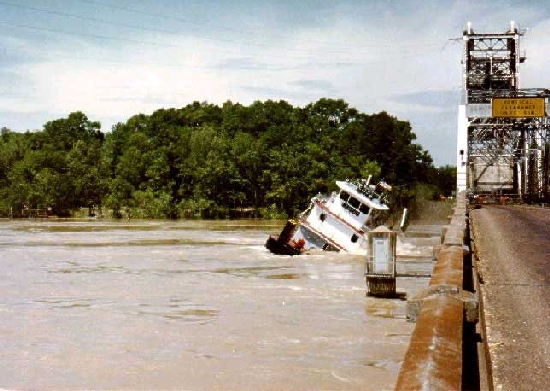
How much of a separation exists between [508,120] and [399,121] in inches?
1737

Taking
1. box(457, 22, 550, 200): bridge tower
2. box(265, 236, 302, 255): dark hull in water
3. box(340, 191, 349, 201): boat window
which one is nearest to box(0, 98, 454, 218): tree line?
box(457, 22, 550, 200): bridge tower

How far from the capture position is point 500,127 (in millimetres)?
63062

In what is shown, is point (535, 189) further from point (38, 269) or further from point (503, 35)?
point (38, 269)

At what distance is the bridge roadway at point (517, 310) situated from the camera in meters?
7.19

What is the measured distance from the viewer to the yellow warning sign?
185 ft

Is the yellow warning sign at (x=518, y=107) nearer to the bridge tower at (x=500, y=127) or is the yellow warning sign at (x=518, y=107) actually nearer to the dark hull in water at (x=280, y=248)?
the bridge tower at (x=500, y=127)

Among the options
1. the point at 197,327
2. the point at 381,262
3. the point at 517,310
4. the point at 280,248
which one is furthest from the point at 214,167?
the point at 517,310

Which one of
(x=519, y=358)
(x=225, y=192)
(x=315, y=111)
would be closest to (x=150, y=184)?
(x=225, y=192)

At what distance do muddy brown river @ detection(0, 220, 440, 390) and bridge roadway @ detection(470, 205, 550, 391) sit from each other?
2.07 meters

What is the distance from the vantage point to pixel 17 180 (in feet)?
341

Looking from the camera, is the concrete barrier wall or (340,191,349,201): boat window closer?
the concrete barrier wall

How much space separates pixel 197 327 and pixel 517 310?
7.40m

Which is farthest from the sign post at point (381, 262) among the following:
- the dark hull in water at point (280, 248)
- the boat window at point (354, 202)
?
the boat window at point (354, 202)

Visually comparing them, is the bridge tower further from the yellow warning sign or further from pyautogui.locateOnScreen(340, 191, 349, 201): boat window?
pyautogui.locateOnScreen(340, 191, 349, 201): boat window
